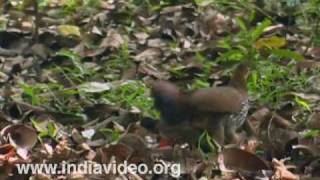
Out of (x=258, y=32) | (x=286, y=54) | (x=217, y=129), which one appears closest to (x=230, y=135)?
(x=217, y=129)

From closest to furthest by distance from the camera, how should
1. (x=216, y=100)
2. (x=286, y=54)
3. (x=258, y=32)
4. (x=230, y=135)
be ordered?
(x=216, y=100), (x=230, y=135), (x=286, y=54), (x=258, y=32)

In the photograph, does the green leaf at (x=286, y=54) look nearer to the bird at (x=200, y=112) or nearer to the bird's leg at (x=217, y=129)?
the bird at (x=200, y=112)

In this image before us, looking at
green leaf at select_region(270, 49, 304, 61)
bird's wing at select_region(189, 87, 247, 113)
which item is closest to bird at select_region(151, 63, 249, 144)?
bird's wing at select_region(189, 87, 247, 113)

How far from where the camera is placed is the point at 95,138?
4016 millimetres

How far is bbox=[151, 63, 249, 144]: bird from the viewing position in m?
3.78

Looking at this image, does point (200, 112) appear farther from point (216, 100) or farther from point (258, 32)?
point (258, 32)

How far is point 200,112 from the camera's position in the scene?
12.4ft

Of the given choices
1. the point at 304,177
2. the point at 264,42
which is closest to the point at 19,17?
the point at 264,42

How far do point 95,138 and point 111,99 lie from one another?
0.51 m

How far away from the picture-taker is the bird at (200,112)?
378cm

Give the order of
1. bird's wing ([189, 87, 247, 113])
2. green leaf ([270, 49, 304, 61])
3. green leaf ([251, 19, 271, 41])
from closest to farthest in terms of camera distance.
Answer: bird's wing ([189, 87, 247, 113]) < green leaf ([270, 49, 304, 61]) < green leaf ([251, 19, 271, 41])

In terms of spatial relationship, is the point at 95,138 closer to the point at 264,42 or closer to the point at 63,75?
the point at 63,75

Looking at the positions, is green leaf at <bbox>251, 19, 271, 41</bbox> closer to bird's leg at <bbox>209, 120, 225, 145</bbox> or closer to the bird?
the bird

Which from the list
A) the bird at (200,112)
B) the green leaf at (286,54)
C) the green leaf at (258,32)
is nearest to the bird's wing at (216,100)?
the bird at (200,112)
